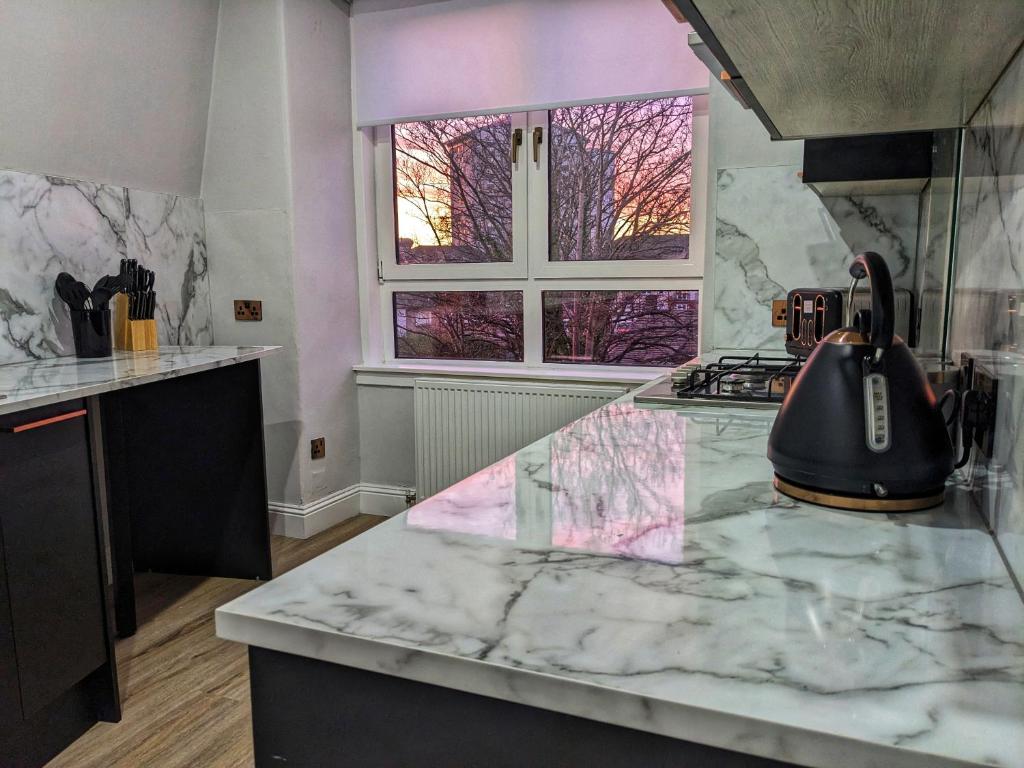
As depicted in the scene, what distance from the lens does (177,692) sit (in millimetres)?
2193

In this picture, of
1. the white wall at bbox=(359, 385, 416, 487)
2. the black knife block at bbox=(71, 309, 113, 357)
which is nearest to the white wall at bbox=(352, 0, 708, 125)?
the white wall at bbox=(359, 385, 416, 487)

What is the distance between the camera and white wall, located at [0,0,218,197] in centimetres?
248

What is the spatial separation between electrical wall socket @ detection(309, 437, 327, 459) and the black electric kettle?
2844mm

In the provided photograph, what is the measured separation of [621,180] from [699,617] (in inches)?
113

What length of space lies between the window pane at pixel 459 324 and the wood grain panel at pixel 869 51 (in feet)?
7.86

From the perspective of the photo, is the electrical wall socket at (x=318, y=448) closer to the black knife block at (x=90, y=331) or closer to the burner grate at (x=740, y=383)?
the black knife block at (x=90, y=331)

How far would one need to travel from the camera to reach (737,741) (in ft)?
1.70

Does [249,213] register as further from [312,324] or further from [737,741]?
[737,741]

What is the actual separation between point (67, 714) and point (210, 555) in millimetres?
1035

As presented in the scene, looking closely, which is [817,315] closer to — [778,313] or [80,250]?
[778,313]

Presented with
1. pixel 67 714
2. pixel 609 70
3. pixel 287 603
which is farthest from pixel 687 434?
pixel 609 70

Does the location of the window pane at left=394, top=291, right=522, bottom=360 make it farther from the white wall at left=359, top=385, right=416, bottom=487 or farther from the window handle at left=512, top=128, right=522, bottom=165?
the window handle at left=512, top=128, right=522, bottom=165

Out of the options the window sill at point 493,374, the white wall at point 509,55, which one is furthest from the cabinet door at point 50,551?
the white wall at point 509,55

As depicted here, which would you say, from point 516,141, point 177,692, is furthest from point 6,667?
point 516,141
